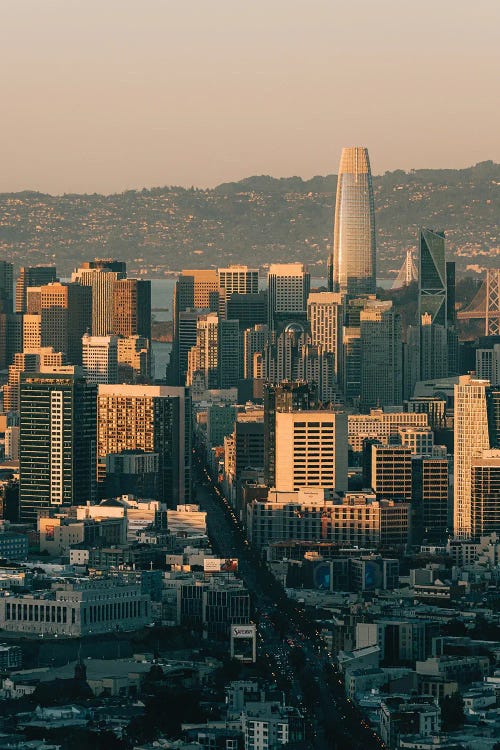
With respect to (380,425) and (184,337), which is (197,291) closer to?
(184,337)

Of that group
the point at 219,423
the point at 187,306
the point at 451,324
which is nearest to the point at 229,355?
the point at 451,324

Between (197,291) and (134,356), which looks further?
(197,291)

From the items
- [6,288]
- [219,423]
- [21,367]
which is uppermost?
[6,288]

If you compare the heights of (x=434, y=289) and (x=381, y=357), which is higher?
(x=434, y=289)

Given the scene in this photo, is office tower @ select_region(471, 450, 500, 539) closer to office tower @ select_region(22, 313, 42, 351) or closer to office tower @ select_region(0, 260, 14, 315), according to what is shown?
office tower @ select_region(22, 313, 42, 351)

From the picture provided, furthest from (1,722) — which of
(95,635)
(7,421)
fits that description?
(7,421)

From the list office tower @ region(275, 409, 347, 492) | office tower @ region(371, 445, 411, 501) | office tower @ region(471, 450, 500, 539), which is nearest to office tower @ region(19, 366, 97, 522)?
office tower @ region(275, 409, 347, 492)

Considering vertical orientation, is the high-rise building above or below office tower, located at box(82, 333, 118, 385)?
above
